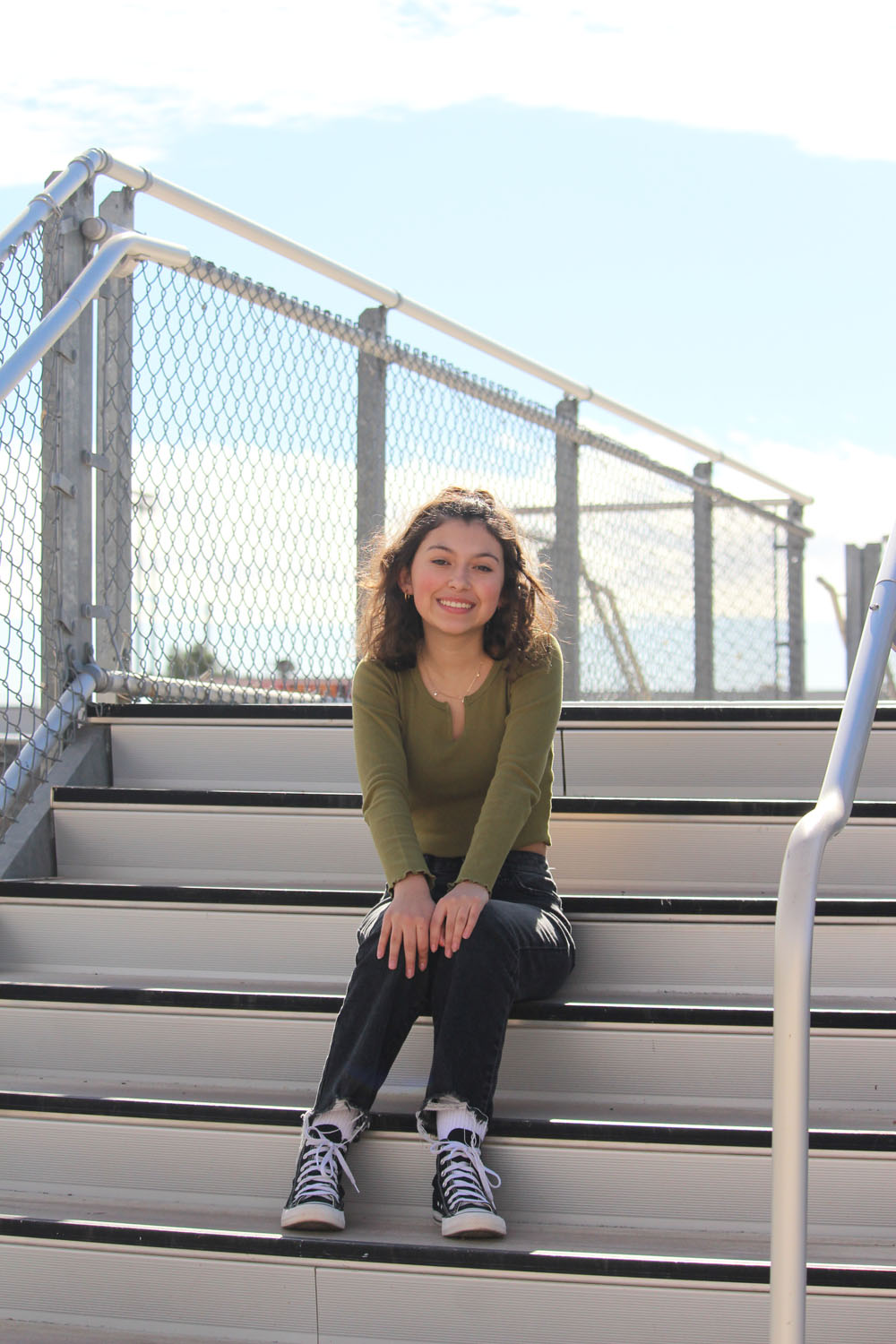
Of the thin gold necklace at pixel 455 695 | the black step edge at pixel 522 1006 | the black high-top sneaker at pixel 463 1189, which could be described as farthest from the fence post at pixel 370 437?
the black high-top sneaker at pixel 463 1189

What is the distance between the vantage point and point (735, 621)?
6430mm

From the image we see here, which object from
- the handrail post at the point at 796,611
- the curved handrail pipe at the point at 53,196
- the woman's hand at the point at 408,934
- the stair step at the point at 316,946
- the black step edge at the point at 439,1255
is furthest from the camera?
the handrail post at the point at 796,611

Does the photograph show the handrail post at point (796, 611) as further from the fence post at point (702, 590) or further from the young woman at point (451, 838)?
the young woman at point (451, 838)

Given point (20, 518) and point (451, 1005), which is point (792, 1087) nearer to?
point (451, 1005)

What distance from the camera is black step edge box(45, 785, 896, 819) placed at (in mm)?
2570

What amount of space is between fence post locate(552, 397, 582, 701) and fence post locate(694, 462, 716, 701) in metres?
1.29

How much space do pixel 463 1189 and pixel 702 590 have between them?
4.49m

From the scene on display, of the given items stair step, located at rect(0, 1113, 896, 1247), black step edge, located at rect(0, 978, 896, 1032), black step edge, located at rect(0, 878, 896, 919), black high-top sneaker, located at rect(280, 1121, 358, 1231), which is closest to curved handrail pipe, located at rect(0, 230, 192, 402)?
black step edge, located at rect(0, 878, 896, 919)

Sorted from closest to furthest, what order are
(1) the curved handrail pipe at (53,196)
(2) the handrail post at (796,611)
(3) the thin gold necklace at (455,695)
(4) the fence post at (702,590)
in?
(3) the thin gold necklace at (455,695) → (1) the curved handrail pipe at (53,196) → (4) the fence post at (702,590) → (2) the handrail post at (796,611)

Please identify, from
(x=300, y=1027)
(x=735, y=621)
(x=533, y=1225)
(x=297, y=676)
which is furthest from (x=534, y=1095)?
(x=735, y=621)

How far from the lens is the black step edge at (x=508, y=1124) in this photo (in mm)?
1912

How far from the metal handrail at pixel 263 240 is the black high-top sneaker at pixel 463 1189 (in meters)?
1.93

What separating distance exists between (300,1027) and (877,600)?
1153 millimetres

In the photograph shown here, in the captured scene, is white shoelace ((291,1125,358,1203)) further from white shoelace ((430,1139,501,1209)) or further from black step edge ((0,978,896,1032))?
black step edge ((0,978,896,1032))
